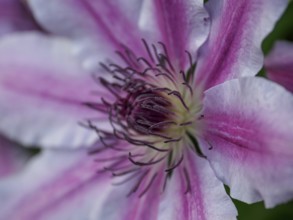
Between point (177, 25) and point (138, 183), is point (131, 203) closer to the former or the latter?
point (138, 183)

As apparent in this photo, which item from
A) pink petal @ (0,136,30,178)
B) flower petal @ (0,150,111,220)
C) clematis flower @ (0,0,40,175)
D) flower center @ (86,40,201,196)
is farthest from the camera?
pink petal @ (0,136,30,178)

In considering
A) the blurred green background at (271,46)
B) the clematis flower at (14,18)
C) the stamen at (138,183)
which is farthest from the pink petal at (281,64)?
the clematis flower at (14,18)

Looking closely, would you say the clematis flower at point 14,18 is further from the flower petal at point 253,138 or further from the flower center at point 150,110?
the flower petal at point 253,138

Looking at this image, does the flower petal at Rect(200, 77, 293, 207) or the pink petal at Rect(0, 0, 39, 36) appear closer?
the flower petal at Rect(200, 77, 293, 207)

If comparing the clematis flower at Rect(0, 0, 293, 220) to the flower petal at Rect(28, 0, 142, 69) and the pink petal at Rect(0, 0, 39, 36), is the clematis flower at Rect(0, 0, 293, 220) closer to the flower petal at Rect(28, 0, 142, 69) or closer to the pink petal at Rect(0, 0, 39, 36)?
the flower petal at Rect(28, 0, 142, 69)

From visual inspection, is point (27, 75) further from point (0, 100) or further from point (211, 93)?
point (211, 93)

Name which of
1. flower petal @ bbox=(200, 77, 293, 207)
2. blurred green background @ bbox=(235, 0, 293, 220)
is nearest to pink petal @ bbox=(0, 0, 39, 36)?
blurred green background @ bbox=(235, 0, 293, 220)

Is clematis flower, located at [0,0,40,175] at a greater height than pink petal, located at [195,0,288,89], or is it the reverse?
clematis flower, located at [0,0,40,175]
